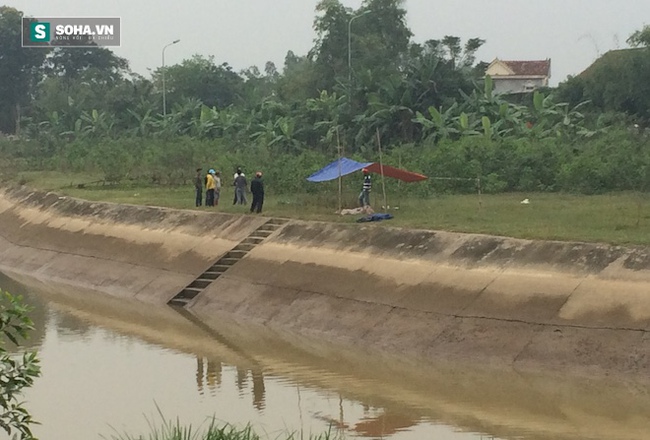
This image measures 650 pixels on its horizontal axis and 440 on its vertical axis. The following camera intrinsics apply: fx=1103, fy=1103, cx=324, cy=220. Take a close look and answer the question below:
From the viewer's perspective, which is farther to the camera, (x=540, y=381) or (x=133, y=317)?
(x=133, y=317)

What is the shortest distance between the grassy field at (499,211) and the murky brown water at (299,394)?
502 centimetres

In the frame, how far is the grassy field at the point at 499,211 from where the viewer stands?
22328mm

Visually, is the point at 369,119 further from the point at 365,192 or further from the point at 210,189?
the point at 365,192

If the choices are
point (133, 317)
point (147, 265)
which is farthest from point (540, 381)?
point (147, 265)

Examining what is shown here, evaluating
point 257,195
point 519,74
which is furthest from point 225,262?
point 519,74

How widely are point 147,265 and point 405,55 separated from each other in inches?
1245

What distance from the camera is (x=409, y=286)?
2167 cm

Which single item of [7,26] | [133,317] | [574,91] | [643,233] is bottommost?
[133,317]

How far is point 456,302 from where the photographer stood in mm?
20281

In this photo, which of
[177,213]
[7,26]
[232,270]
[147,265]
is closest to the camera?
[232,270]

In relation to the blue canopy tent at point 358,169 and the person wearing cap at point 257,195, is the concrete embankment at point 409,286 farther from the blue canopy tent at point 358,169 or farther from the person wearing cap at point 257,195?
the blue canopy tent at point 358,169

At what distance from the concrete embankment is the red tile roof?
5614 centimetres

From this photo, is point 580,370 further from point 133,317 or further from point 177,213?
point 177,213

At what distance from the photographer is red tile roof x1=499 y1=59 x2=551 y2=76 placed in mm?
83688
